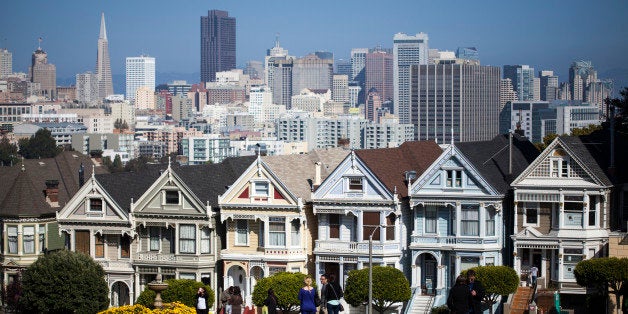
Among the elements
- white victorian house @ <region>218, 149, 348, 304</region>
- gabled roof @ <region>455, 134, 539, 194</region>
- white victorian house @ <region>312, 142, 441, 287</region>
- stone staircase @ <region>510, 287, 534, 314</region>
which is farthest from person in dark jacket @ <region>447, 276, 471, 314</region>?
white victorian house @ <region>218, 149, 348, 304</region>

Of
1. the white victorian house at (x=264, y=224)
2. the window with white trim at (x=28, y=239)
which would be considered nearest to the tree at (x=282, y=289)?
the white victorian house at (x=264, y=224)

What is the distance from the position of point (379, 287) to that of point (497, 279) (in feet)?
13.0

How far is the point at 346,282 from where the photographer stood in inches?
2133

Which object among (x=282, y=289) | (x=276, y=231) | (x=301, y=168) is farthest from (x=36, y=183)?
(x=282, y=289)

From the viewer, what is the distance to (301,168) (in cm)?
6091

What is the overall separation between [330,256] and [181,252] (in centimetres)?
611

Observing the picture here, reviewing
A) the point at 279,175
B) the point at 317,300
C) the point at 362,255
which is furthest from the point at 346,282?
the point at 317,300

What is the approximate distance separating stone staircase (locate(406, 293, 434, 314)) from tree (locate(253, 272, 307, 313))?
3.85 meters

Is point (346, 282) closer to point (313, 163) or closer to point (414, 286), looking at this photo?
point (414, 286)

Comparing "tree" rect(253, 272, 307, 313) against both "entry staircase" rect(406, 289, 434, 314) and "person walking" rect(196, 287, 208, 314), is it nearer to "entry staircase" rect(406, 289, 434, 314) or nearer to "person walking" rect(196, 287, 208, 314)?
"entry staircase" rect(406, 289, 434, 314)

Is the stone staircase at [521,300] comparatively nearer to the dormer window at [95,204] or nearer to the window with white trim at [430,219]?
the window with white trim at [430,219]

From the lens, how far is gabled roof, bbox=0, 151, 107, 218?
208 feet

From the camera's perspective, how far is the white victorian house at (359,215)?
56125 mm

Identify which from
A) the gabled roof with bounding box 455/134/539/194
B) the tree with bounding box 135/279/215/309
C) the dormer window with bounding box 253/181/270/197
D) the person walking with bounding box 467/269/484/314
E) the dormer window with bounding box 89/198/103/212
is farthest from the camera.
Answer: the dormer window with bounding box 89/198/103/212
